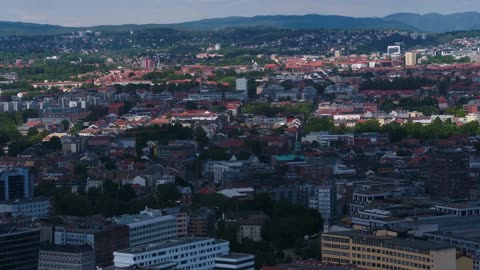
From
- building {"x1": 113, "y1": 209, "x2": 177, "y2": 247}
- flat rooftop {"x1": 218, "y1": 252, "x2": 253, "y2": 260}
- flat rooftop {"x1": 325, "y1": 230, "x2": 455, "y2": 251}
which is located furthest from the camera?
building {"x1": 113, "y1": 209, "x2": 177, "y2": 247}

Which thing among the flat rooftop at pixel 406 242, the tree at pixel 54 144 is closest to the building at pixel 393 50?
the tree at pixel 54 144

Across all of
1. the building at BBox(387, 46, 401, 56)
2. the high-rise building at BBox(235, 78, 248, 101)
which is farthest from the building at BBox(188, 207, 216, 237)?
the building at BBox(387, 46, 401, 56)

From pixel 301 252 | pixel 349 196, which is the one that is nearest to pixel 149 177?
pixel 349 196

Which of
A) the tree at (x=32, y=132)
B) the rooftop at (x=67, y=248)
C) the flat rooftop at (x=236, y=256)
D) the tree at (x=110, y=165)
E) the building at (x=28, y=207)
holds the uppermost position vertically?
the rooftop at (x=67, y=248)

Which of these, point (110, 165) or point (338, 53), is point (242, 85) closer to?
point (110, 165)

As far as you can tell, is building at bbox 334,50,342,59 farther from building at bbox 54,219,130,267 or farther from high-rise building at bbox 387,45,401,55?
building at bbox 54,219,130,267

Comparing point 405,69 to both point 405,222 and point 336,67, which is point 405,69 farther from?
point 405,222

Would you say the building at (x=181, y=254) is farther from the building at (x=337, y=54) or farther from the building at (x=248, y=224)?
the building at (x=337, y=54)
